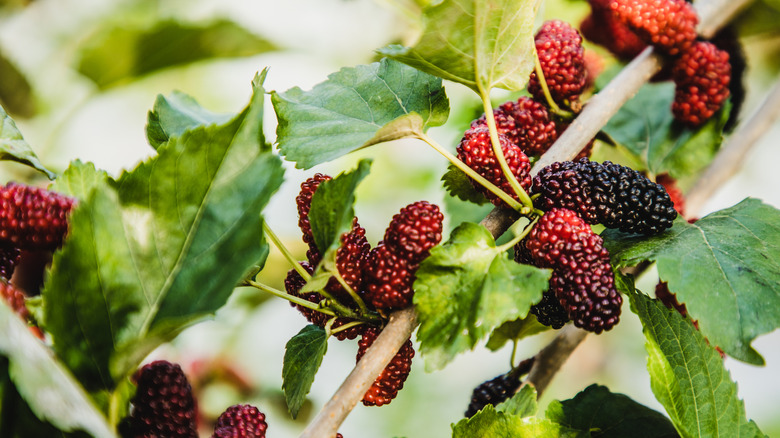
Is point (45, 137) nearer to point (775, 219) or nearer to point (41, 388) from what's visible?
point (41, 388)

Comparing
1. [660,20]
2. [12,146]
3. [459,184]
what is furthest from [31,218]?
[660,20]

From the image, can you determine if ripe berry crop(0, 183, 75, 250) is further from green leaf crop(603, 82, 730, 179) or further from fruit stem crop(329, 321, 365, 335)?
green leaf crop(603, 82, 730, 179)

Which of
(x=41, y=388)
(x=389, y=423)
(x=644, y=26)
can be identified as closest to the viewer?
(x=41, y=388)

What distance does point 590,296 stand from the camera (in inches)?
17.0

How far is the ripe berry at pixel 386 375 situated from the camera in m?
0.47

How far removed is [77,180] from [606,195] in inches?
16.0

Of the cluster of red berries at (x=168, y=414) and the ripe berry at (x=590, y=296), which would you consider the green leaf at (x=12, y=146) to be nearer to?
the cluster of red berries at (x=168, y=414)

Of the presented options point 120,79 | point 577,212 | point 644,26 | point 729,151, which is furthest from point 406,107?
point 120,79

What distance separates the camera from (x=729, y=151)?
781 millimetres

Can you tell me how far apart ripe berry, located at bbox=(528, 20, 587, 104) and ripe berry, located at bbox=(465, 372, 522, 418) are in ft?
0.90

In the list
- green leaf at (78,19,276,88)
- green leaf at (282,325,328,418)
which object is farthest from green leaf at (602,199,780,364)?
green leaf at (78,19,276,88)

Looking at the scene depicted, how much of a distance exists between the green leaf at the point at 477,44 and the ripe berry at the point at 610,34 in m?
0.39

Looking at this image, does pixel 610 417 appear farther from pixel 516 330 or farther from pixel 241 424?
pixel 241 424

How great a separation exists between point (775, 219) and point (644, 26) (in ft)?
0.76
